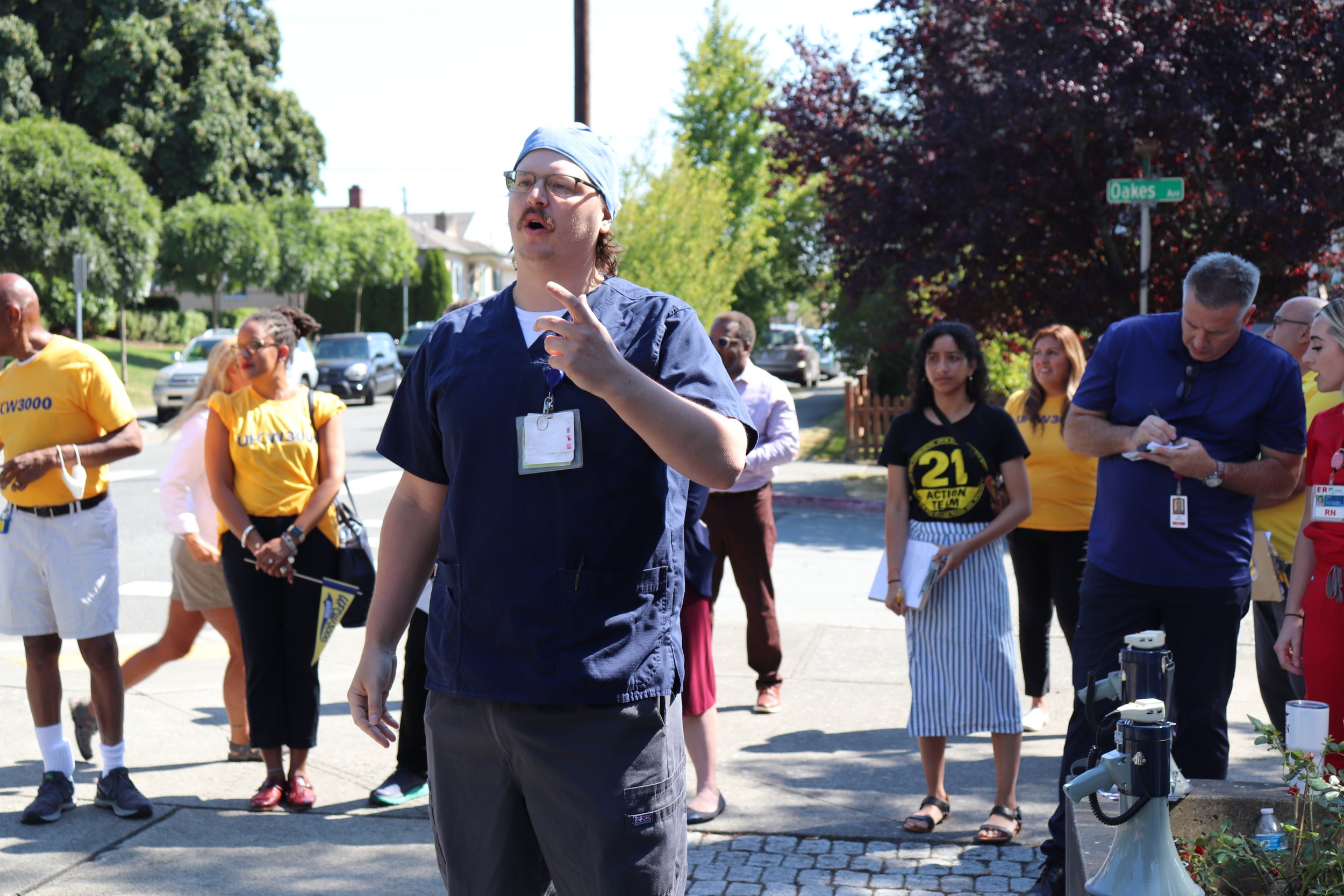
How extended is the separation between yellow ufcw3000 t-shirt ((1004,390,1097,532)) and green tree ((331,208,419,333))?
41945 millimetres

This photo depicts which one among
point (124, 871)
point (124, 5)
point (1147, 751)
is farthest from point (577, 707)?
point (124, 5)

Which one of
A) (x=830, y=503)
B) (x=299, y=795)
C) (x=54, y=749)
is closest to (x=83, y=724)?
(x=54, y=749)

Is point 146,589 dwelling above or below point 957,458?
below

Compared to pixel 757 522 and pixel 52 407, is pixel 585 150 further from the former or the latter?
pixel 757 522

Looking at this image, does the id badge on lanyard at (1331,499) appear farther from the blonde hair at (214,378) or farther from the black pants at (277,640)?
the blonde hair at (214,378)

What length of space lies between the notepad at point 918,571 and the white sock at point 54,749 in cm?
323

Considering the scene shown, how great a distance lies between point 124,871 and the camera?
14.1 ft

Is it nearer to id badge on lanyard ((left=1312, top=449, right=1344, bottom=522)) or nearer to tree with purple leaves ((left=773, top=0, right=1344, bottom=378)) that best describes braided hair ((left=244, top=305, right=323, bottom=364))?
id badge on lanyard ((left=1312, top=449, right=1344, bottom=522))

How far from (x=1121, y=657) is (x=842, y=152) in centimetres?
1110

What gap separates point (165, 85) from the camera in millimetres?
42469

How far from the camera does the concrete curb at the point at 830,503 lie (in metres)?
13.9

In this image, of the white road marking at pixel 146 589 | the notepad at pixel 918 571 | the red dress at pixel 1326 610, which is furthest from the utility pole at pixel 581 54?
the red dress at pixel 1326 610

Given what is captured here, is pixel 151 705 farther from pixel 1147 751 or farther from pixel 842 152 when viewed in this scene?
pixel 842 152

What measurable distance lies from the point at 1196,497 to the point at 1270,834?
4.13ft
